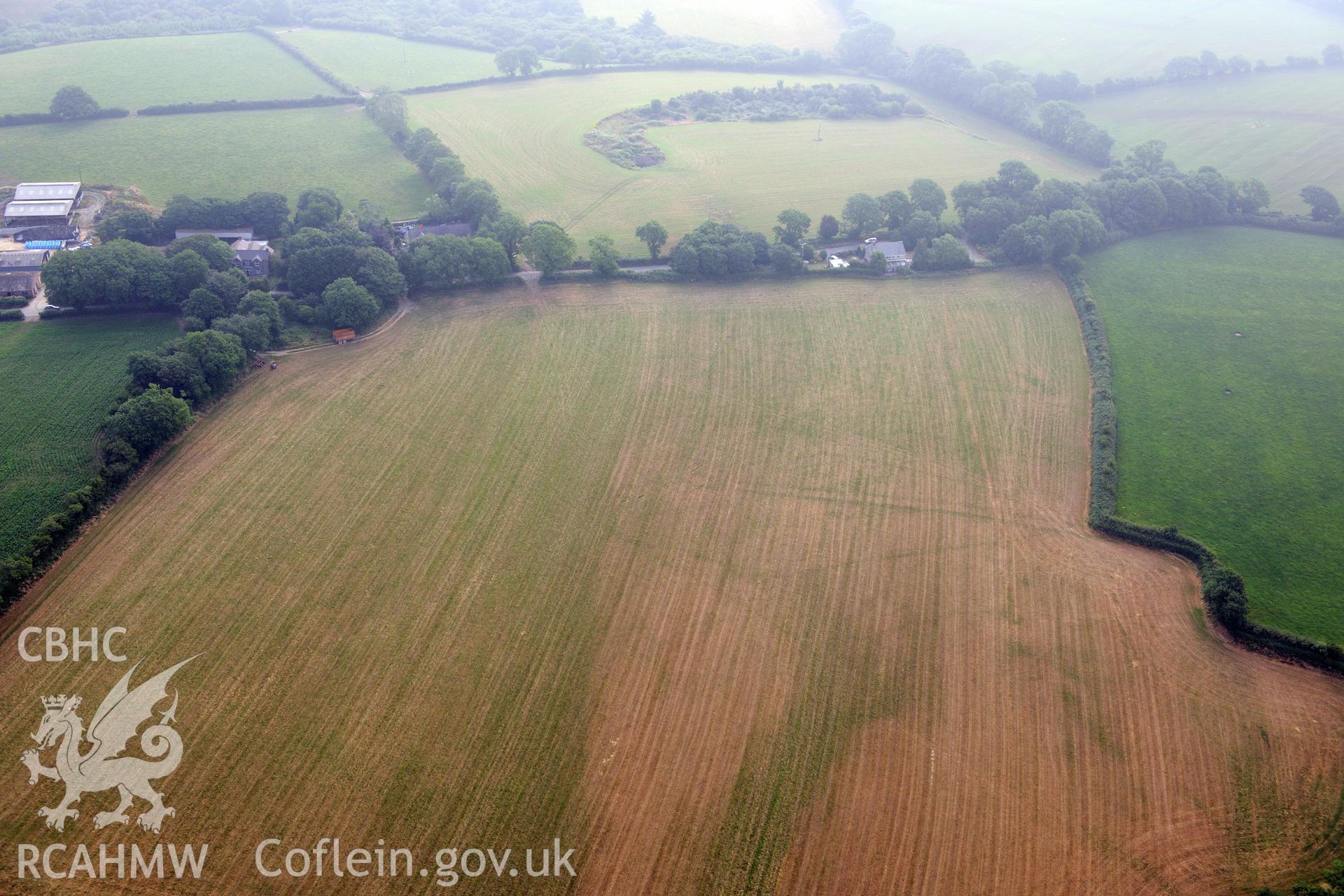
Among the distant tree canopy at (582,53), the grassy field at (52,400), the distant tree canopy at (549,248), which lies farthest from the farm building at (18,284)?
the distant tree canopy at (582,53)

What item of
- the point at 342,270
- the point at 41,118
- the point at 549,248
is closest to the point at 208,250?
the point at 342,270

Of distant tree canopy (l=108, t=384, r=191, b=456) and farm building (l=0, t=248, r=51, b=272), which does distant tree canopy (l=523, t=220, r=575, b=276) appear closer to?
distant tree canopy (l=108, t=384, r=191, b=456)

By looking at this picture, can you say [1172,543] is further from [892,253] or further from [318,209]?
[318,209]

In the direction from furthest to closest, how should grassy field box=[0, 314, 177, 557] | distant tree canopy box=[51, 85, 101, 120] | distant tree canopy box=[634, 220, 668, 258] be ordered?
1. distant tree canopy box=[51, 85, 101, 120]
2. distant tree canopy box=[634, 220, 668, 258]
3. grassy field box=[0, 314, 177, 557]

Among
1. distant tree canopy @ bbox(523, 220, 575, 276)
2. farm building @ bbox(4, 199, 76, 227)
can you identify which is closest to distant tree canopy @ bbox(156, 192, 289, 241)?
farm building @ bbox(4, 199, 76, 227)

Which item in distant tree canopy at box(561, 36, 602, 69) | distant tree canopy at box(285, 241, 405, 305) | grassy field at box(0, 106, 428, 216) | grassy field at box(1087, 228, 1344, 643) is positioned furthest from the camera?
distant tree canopy at box(561, 36, 602, 69)

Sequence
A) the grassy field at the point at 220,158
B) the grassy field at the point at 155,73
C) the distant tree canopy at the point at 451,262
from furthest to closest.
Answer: the grassy field at the point at 155,73
the grassy field at the point at 220,158
the distant tree canopy at the point at 451,262

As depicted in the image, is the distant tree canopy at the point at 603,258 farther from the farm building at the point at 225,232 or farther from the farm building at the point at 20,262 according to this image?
the farm building at the point at 20,262
